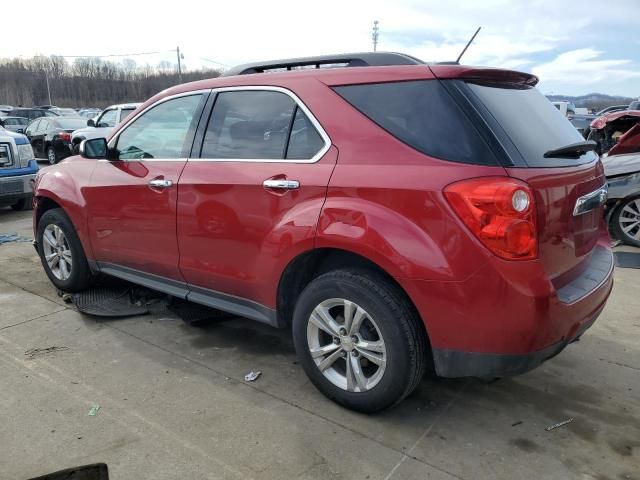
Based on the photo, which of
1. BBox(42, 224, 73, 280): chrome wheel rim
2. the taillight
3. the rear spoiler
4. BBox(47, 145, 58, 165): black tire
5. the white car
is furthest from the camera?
BBox(47, 145, 58, 165): black tire

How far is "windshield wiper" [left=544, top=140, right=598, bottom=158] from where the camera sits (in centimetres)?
252

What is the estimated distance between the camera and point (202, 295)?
348cm

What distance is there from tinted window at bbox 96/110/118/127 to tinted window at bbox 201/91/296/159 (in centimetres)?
1105

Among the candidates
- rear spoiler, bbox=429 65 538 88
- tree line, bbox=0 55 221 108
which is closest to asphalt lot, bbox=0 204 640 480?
rear spoiler, bbox=429 65 538 88

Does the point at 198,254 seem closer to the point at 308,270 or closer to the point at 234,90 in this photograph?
the point at 308,270

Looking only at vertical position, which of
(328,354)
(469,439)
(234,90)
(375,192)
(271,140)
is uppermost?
(234,90)

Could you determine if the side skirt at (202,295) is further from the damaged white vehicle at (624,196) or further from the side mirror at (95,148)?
the damaged white vehicle at (624,196)

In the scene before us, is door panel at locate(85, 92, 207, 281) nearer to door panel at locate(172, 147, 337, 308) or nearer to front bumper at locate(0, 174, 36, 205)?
door panel at locate(172, 147, 337, 308)

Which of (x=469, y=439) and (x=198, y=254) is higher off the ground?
(x=198, y=254)

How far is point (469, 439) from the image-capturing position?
8.55 ft

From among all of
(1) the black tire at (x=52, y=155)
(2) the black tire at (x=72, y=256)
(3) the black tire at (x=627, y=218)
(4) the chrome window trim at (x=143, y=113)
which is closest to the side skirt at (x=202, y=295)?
(2) the black tire at (x=72, y=256)

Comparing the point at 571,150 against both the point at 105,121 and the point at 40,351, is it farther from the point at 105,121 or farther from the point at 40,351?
the point at 105,121

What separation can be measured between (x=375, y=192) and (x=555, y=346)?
1077 millimetres

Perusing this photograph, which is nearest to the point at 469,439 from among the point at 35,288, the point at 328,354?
the point at 328,354
